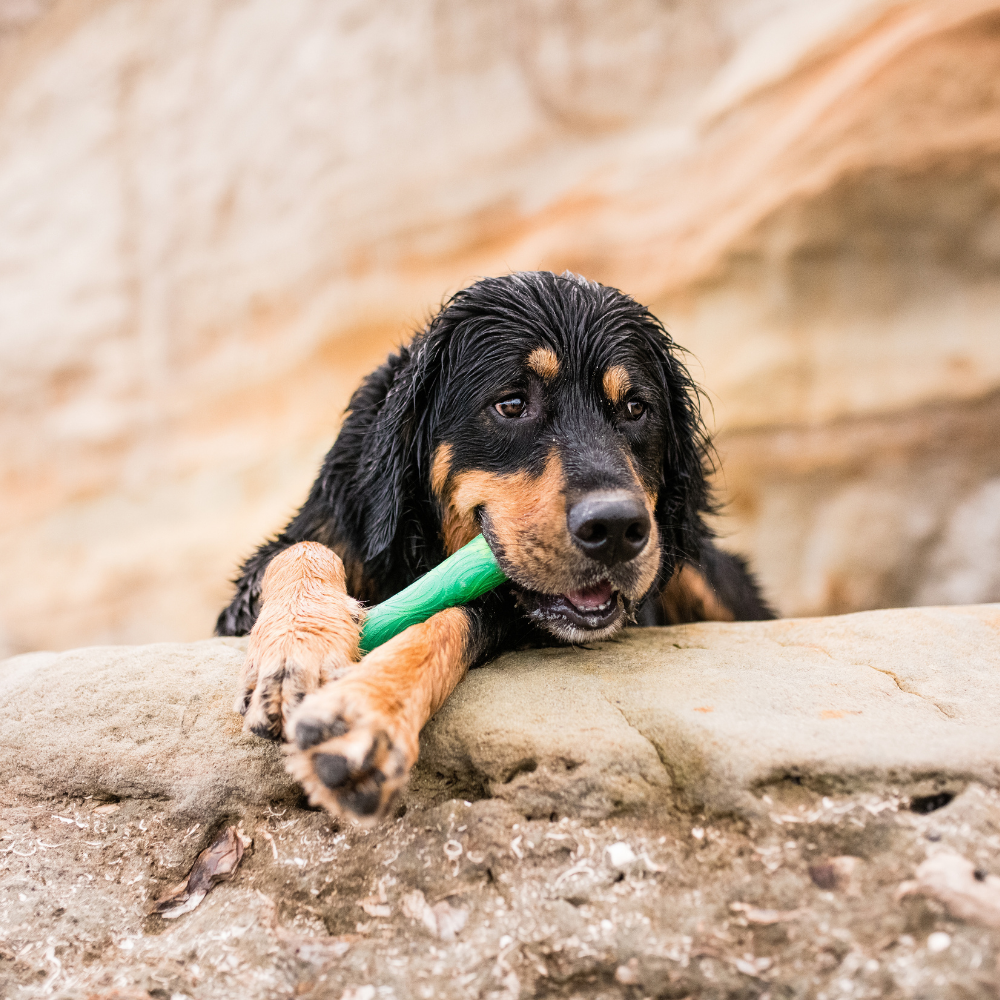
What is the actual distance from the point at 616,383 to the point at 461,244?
4.99m

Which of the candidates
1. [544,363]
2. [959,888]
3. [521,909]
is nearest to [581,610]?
[544,363]

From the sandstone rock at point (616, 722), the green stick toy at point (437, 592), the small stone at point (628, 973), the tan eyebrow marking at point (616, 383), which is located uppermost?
the tan eyebrow marking at point (616, 383)

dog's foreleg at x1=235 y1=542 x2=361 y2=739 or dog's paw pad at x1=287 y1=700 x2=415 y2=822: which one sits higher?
dog's foreleg at x1=235 y1=542 x2=361 y2=739

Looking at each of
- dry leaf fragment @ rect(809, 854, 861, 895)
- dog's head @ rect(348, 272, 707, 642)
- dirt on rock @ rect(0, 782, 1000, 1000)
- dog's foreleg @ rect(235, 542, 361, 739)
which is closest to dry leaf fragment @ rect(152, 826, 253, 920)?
dirt on rock @ rect(0, 782, 1000, 1000)

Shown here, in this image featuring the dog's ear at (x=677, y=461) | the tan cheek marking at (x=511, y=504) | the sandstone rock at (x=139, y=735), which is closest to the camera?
the sandstone rock at (x=139, y=735)

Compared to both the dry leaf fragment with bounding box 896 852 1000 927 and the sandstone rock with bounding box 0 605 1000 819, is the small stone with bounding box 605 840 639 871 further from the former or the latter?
the dry leaf fragment with bounding box 896 852 1000 927

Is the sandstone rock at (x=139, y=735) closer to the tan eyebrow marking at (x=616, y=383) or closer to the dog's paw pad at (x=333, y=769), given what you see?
the dog's paw pad at (x=333, y=769)

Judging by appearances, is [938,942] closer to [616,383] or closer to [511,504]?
[511,504]

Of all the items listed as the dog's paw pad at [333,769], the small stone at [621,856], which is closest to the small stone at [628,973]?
the small stone at [621,856]

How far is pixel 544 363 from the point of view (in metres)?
2.98

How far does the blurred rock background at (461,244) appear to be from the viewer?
6203 millimetres

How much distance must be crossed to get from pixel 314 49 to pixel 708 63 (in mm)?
3614

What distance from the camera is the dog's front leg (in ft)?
5.77

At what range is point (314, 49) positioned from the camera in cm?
771
